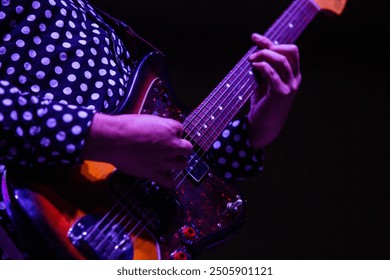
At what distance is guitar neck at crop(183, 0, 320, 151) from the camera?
0.90m

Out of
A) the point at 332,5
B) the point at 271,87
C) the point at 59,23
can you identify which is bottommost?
the point at 59,23

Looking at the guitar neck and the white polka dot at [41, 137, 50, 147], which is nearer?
the white polka dot at [41, 137, 50, 147]

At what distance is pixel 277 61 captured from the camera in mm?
900

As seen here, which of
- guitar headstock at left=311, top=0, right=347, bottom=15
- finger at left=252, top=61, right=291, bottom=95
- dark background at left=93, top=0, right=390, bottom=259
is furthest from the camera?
dark background at left=93, top=0, right=390, bottom=259

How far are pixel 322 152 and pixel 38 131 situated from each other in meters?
1.17

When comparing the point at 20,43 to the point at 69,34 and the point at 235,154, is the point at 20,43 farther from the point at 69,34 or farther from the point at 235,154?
the point at 235,154

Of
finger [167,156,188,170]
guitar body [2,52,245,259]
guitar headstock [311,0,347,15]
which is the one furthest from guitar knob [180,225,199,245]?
guitar headstock [311,0,347,15]

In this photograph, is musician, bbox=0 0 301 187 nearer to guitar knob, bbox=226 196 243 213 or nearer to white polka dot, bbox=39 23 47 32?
white polka dot, bbox=39 23 47 32

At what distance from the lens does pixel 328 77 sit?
169 centimetres

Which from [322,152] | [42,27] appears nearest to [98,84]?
[42,27]

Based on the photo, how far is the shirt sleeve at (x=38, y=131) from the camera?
2.22 ft

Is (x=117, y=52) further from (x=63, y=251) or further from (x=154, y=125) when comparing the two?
(x=63, y=251)

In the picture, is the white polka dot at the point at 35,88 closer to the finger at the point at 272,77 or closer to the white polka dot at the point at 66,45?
the white polka dot at the point at 66,45

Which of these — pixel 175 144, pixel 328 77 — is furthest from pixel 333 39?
pixel 175 144
